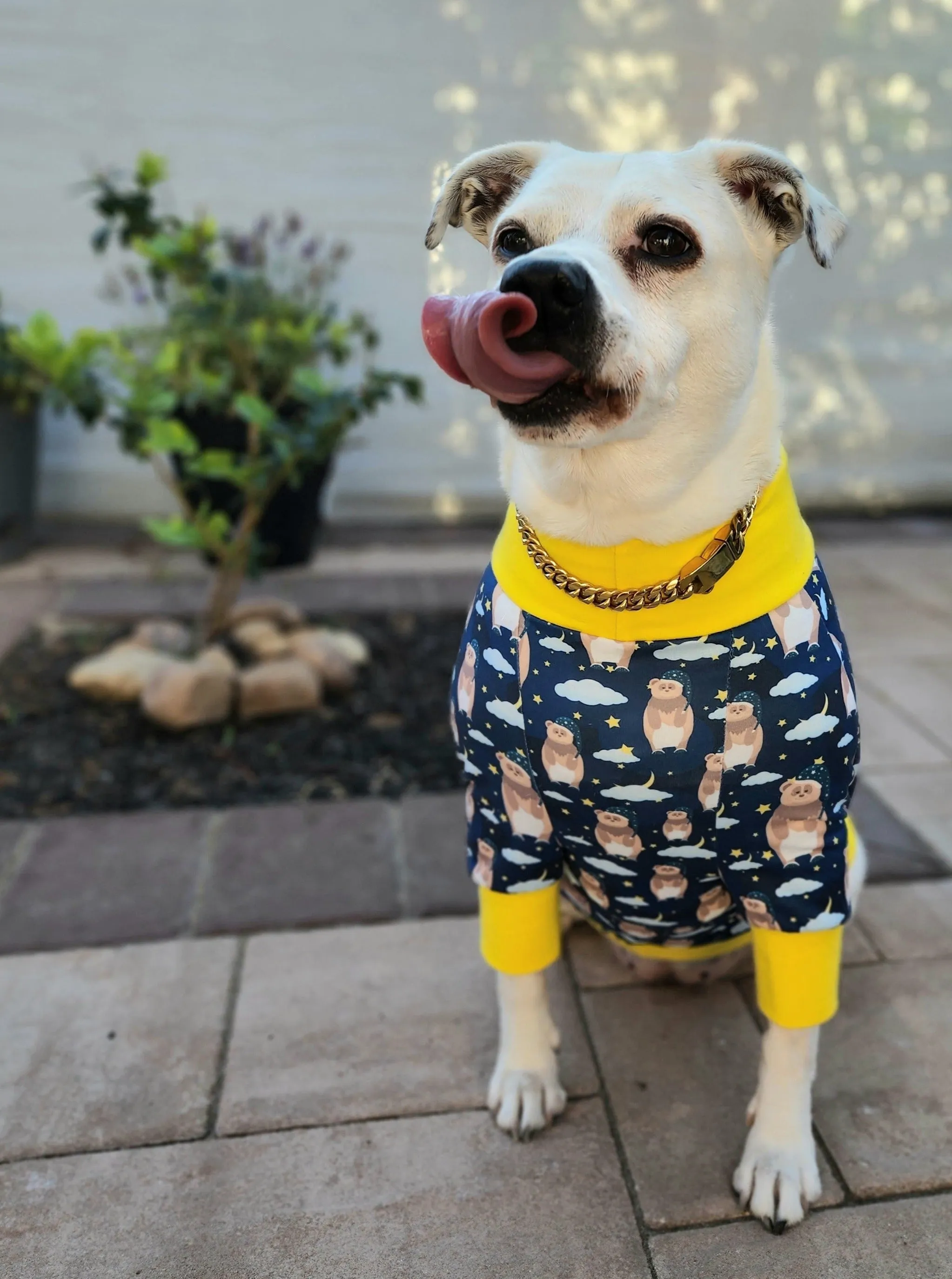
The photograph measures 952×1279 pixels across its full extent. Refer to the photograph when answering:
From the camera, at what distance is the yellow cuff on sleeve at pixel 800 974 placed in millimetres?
1512

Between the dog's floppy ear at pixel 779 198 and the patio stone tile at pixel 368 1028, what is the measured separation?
1.50m

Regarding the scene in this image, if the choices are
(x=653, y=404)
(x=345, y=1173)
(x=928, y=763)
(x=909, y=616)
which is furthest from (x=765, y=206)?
(x=909, y=616)

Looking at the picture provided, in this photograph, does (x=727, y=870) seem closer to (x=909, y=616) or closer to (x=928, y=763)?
(x=928, y=763)

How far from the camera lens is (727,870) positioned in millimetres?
1498

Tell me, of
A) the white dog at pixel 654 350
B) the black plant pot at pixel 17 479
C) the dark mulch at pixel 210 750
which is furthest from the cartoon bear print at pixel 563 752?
the black plant pot at pixel 17 479

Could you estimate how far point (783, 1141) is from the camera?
158cm

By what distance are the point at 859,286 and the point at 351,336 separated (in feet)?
9.83

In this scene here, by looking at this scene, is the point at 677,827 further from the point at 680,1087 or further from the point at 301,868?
the point at 301,868

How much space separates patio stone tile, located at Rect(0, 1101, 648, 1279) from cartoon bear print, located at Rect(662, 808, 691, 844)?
2.05 ft

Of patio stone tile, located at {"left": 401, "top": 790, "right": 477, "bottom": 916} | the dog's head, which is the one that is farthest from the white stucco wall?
the dog's head

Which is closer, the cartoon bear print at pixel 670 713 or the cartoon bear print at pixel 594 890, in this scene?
the cartoon bear print at pixel 670 713

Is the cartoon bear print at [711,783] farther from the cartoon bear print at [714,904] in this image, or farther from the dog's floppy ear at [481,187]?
the dog's floppy ear at [481,187]

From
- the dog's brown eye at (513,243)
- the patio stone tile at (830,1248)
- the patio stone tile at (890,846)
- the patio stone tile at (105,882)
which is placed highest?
the dog's brown eye at (513,243)

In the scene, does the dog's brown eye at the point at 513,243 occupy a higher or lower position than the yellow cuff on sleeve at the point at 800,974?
higher
